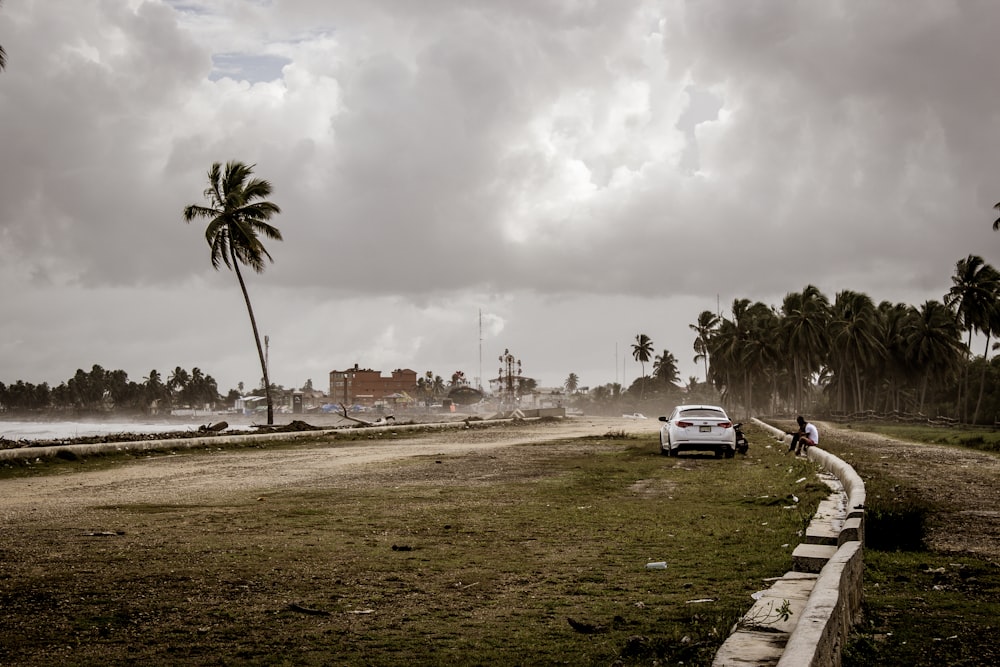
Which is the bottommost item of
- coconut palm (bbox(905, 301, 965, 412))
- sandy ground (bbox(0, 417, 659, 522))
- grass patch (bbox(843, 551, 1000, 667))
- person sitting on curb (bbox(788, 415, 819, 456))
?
grass patch (bbox(843, 551, 1000, 667))

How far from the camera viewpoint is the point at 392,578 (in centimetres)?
772

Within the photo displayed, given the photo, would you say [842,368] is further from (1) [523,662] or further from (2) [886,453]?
(1) [523,662]

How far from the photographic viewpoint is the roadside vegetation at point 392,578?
5609 millimetres

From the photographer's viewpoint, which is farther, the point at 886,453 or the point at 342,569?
the point at 886,453

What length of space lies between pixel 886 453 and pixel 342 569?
932 inches

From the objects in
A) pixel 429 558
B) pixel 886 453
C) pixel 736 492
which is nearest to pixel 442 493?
pixel 736 492

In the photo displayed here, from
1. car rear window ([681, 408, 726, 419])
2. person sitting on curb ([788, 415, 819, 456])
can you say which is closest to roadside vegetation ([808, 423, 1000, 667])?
person sitting on curb ([788, 415, 819, 456])

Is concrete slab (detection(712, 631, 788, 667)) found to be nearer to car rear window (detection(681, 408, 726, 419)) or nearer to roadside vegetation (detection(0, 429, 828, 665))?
roadside vegetation (detection(0, 429, 828, 665))

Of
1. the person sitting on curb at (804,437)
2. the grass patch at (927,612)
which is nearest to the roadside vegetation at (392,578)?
the grass patch at (927,612)

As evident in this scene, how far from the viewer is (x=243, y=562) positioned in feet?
27.2

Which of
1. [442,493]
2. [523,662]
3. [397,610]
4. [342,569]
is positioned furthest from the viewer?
[442,493]

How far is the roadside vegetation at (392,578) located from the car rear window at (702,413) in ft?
39.7

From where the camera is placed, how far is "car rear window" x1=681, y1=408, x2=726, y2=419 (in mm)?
26875

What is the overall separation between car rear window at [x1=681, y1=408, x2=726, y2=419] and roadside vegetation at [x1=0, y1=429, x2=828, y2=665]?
1210cm
